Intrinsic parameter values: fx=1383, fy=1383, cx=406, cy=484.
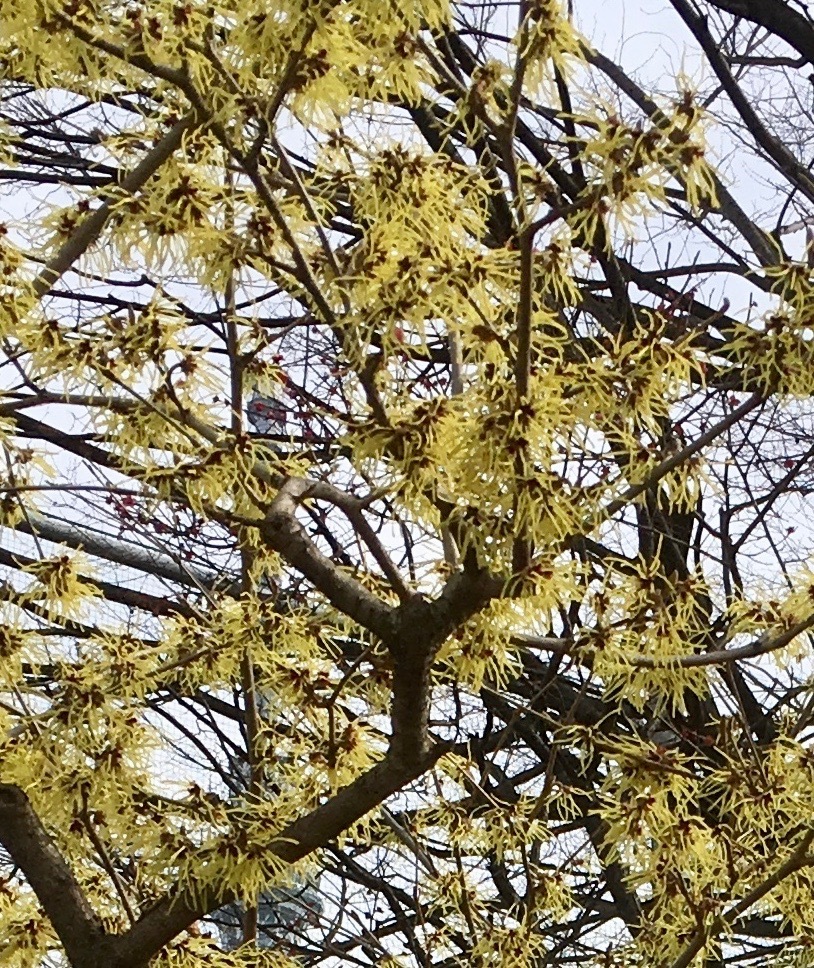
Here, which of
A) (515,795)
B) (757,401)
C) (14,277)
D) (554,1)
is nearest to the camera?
(554,1)

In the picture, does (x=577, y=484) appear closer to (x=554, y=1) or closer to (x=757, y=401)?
(x=757, y=401)

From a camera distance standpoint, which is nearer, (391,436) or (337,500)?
(391,436)

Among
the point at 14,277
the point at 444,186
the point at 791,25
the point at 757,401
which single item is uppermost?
the point at 791,25

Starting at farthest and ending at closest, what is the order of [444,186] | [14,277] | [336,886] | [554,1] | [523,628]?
[336,886] < [523,628] < [14,277] < [444,186] < [554,1]

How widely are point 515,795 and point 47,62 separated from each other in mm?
2634

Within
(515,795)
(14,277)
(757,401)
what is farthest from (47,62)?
(515,795)

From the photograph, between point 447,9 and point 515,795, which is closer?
point 447,9

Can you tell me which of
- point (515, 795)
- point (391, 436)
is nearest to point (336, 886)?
point (515, 795)

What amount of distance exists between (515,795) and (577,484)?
7.12 feet

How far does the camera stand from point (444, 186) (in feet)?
6.22

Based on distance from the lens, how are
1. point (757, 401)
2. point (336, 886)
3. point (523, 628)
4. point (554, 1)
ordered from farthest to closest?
point (336, 886), point (523, 628), point (757, 401), point (554, 1)

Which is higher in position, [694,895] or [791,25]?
[791,25]

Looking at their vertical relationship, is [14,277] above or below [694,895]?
above

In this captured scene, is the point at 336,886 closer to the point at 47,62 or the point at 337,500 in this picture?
the point at 337,500
